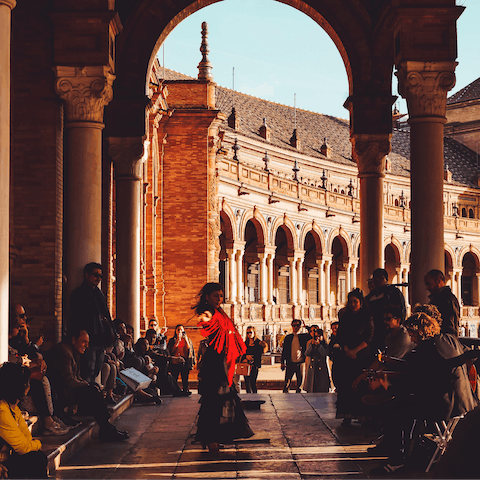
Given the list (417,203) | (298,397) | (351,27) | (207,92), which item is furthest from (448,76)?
(207,92)

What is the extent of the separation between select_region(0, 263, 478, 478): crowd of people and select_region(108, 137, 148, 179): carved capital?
3910mm

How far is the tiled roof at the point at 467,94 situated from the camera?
7375cm

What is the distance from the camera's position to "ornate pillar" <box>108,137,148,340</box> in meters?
12.8

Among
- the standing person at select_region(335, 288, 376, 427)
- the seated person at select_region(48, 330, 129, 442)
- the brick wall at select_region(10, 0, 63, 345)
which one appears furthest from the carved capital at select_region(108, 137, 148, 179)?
the standing person at select_region(335, 288, 376, 427)

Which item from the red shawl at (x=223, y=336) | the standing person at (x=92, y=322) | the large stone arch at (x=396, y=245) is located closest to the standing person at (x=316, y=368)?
the standing person at (x=92, y=322)

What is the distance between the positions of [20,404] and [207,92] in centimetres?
2138

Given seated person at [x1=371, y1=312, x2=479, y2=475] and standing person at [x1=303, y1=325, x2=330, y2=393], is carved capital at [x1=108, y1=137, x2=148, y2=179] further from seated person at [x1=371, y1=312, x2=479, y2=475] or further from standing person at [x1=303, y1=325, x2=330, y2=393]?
seated person at [x1=371, y1=312, x2=479, y2=475]

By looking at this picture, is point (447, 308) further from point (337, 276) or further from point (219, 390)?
point (337, 276)

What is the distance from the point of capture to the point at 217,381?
6754 mm

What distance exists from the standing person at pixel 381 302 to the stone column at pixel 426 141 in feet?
3.21

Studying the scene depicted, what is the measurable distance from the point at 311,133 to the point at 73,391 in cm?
5738

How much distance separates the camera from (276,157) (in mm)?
54312

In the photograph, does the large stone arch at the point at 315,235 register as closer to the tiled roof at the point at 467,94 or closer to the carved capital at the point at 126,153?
the carved capital at the point at 126,153

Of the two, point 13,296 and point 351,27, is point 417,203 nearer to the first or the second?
point 351,27
